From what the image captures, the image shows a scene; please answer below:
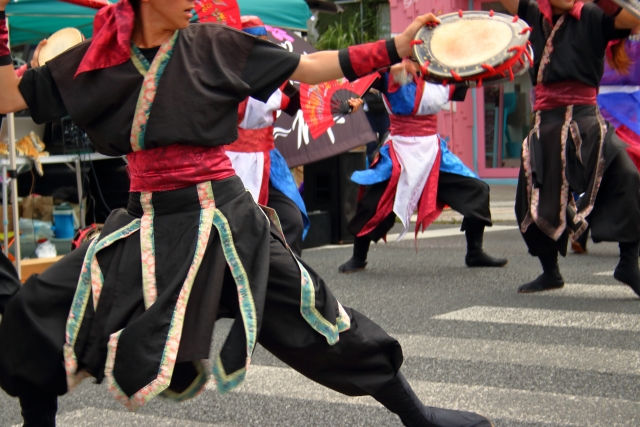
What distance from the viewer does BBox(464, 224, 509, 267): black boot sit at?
733 cm

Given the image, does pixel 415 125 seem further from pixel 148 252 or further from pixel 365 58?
pixel 148 252

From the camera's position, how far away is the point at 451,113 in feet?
49.6

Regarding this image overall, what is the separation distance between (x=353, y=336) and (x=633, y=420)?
1.19 m

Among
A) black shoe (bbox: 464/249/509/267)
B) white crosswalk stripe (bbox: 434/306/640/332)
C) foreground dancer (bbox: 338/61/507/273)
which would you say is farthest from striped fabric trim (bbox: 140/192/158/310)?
black shoe (bbox: 464/249/509/267)

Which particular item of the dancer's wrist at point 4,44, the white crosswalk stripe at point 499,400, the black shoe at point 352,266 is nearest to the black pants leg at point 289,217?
the white crosswalk stripe at point 499,400

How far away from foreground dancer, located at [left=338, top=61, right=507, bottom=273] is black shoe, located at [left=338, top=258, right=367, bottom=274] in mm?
136

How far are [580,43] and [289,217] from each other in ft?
6.27

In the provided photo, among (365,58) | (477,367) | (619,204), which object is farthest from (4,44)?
(619,204)

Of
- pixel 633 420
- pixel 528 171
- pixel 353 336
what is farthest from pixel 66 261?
pixel 528 171

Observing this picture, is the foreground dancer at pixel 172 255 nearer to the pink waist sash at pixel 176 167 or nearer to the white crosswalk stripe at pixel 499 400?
the pink waist sash at pixel 176 167

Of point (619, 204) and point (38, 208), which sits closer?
point (619, 204)

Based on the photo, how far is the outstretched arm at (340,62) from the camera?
118 inches

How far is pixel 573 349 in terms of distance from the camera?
14.9 ft

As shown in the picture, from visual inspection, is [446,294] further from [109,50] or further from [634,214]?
[109,50]
